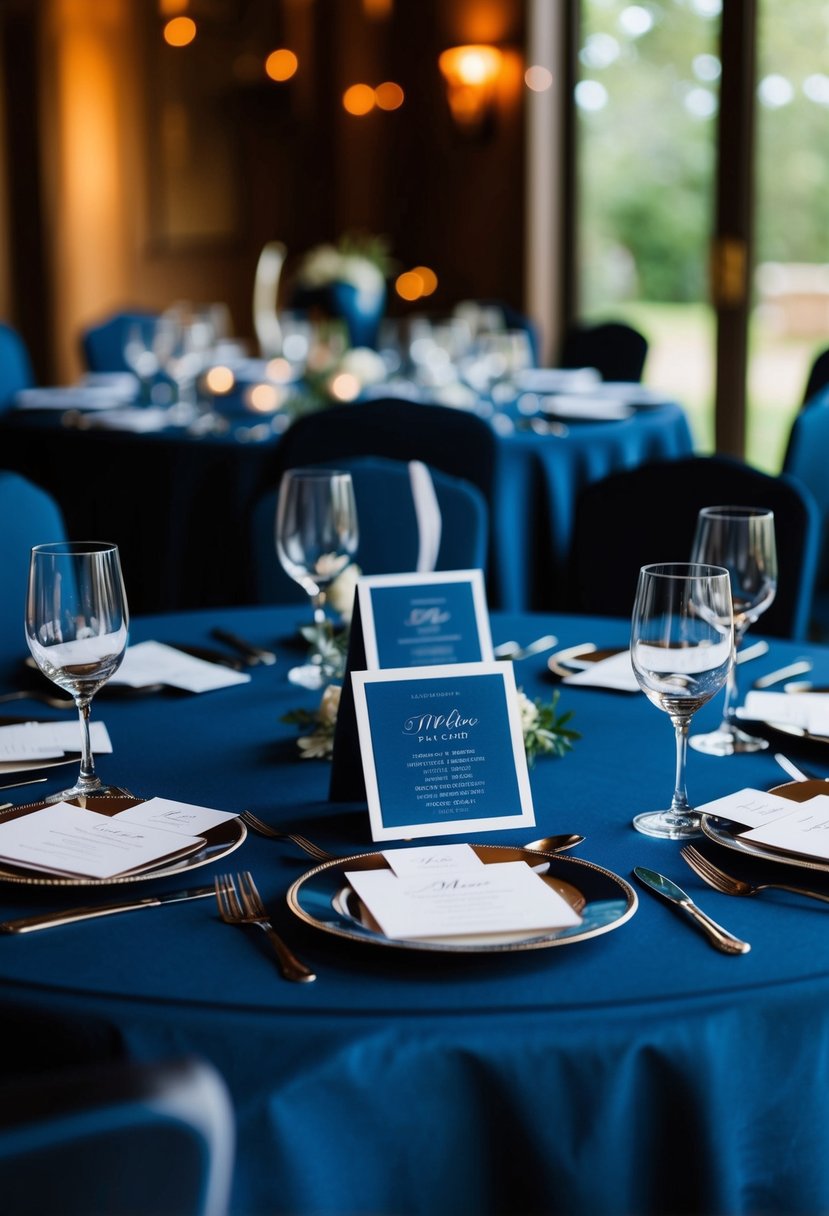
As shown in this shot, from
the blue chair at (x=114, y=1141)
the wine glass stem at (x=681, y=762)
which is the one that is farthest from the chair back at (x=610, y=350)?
the blue chair at (x=114, y=1141)

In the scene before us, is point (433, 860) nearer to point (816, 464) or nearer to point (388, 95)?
A: point (816, 464)

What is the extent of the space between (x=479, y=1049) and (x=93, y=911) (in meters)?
0.36

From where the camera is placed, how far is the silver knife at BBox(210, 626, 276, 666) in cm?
204

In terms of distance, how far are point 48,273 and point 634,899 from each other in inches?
337

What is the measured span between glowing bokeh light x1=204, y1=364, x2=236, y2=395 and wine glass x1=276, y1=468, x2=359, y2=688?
2875 mm

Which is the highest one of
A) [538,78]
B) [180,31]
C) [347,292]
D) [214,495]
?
[180,31]

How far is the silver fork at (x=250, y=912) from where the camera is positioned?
43.1 inches

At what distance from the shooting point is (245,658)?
204 cm

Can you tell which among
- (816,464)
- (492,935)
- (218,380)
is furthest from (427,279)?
(492,935)

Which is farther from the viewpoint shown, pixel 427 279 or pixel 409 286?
pixel 409 286

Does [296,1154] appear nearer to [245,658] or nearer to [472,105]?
[245,658]

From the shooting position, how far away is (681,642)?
Result: 1.35 m

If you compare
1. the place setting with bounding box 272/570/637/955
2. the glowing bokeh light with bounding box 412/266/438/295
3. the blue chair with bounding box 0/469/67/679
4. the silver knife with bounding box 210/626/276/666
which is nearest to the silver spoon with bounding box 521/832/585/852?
the place setting with bounding box 272/570/637/955

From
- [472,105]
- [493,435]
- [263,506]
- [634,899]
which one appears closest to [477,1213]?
[634,899]
